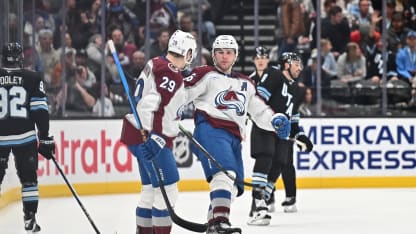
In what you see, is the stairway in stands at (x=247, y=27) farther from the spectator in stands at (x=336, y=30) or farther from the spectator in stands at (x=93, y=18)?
the spectator in stands at (x=93, y=18)

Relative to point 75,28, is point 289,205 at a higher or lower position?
lower

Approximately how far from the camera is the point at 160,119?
5.86 m

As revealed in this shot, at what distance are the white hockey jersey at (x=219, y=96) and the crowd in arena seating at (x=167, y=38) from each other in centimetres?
451

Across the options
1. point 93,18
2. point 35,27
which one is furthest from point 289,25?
point 35,27

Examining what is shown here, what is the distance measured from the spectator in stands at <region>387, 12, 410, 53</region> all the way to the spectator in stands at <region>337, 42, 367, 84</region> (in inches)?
14.6

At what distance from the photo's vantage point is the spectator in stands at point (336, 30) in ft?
40.7

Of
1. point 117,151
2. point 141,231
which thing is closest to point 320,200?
point 117,151

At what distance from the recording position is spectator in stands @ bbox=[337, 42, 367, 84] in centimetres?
1234

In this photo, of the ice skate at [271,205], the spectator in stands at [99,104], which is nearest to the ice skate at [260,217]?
the ice skate at [271,205]

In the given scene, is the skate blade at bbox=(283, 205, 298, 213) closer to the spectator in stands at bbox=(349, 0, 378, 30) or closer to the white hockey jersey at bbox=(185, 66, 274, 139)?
the white hockey jersey at bbox=(185, 66, 274, 139)

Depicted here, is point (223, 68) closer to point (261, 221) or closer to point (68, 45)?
point (261, 221)

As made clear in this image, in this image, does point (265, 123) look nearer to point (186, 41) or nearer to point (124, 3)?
point (186, 41)

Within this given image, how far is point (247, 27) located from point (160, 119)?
7.57 metres

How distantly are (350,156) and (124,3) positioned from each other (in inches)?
114
